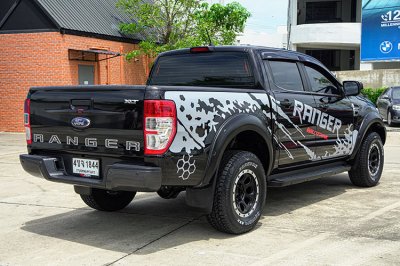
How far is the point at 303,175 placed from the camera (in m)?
6.08

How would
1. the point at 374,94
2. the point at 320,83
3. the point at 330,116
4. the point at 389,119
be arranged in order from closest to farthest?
the point at 330,116 → the point at 320,83 → the point at 389,119 → the point at 374,94

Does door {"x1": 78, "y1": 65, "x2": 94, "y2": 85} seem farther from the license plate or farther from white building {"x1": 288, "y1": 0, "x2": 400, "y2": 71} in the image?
white building {"x1": 288, "y1": 0, "x2": 400, "y2": 71}

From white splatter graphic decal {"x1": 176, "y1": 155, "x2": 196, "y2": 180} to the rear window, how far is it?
1490 mm

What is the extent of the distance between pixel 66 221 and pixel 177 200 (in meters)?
1.64

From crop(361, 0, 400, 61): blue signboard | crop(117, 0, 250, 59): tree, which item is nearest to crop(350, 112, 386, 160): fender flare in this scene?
crop(117, 0, 250, 59): tree

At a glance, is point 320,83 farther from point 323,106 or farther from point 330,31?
point 330,31

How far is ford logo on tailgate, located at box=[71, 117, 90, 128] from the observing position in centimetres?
488

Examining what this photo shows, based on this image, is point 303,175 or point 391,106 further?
point 391,106

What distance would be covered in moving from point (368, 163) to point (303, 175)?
6.32 ft

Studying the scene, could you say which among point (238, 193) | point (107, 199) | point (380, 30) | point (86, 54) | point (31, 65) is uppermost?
point (380, 30)

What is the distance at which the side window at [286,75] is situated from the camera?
6016 mm

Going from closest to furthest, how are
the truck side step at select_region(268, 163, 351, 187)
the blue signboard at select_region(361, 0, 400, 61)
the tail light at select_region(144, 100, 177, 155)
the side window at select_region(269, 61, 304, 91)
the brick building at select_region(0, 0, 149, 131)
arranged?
the tail light at select_region(144, 100, 177, 155) < the truck side step at select_region(268, 163, 351, 187) < the side window at select_region(269, 61, 304, 91) < the brick building at select_region(0, 0, 149, 131) < the blue signboard at select_region(361, 0, 400, 61)

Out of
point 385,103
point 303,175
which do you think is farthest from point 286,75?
point 385,103

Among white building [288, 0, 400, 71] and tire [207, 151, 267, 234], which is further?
white building [288, 0, 400, 71]
